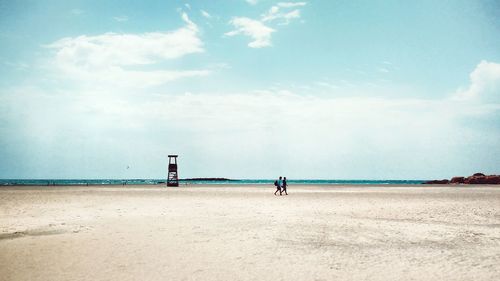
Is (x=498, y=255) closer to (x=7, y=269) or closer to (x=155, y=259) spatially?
(x=155, y=259)

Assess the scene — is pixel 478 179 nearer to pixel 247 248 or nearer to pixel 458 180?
pixel 458 180

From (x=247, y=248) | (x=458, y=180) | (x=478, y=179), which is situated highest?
(x=247, y=248)

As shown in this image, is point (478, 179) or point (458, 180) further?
point (458, 180)

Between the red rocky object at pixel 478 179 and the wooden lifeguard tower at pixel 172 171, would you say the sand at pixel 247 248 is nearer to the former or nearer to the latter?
the wooden lifeguard tower at pixel 172 171

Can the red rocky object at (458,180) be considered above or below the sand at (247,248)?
below

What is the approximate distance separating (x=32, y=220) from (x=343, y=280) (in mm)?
14437

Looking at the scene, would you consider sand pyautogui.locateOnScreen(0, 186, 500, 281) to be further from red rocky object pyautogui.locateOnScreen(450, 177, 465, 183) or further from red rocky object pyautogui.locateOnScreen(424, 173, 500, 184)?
red rocky object pyautogui.locateOnScreen(450, 177, 465, 183)

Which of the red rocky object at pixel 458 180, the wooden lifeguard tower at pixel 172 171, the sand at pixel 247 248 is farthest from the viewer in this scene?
the red rocky object at pixel 458 180

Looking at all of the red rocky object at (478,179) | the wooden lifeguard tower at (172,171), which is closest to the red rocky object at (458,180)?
the red rocky object at (478,179)

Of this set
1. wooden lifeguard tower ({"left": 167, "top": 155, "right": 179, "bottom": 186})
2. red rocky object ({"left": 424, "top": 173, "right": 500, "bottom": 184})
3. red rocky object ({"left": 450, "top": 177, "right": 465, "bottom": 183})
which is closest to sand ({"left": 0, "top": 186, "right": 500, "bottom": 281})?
wooden lifeguard tower ({"left": 167, "top": 155, "right": 179, "bottom": 186})

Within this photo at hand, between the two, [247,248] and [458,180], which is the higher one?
[247,248]

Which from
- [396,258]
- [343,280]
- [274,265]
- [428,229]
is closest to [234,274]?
[274,265]

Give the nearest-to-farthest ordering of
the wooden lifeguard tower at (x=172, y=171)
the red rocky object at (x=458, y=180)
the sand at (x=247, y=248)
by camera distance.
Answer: the sand at (x=247, y=248) < the wooden lifeguard tower at (x=172, y=171) < the red rocky object at (x=458, y=180)

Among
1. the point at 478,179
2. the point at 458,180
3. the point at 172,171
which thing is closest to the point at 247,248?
the point at 172,171
